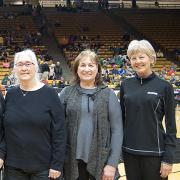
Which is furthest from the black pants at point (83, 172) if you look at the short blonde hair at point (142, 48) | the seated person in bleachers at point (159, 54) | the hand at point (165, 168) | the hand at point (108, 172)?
the seated person in bleachers at point (159, 54)

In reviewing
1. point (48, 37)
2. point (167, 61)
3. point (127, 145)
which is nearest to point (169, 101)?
point (127, 145)

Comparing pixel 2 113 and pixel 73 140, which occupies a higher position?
pixel 2 113

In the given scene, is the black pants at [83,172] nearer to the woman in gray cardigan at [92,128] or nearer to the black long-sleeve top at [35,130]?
→ the woman in gray cardigan at [92,128]

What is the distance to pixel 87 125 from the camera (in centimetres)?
243

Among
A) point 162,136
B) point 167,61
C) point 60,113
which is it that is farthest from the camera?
point 167,61

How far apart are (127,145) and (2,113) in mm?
848

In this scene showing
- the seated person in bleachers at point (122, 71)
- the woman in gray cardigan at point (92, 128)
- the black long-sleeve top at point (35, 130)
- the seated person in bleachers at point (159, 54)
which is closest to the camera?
the black long-sleeve top at point (35, 130)

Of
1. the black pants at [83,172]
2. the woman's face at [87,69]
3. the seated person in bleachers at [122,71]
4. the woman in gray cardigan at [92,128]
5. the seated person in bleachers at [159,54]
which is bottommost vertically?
the seated person in bleachers at [122,71]

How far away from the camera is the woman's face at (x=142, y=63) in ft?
8.25

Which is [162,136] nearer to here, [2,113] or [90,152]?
[90,152]

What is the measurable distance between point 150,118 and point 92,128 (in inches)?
15.2

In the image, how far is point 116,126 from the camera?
246 centimetres

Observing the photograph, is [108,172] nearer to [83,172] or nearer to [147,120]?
[83,172]

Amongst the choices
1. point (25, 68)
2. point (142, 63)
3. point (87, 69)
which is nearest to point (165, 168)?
point (142, 63)
